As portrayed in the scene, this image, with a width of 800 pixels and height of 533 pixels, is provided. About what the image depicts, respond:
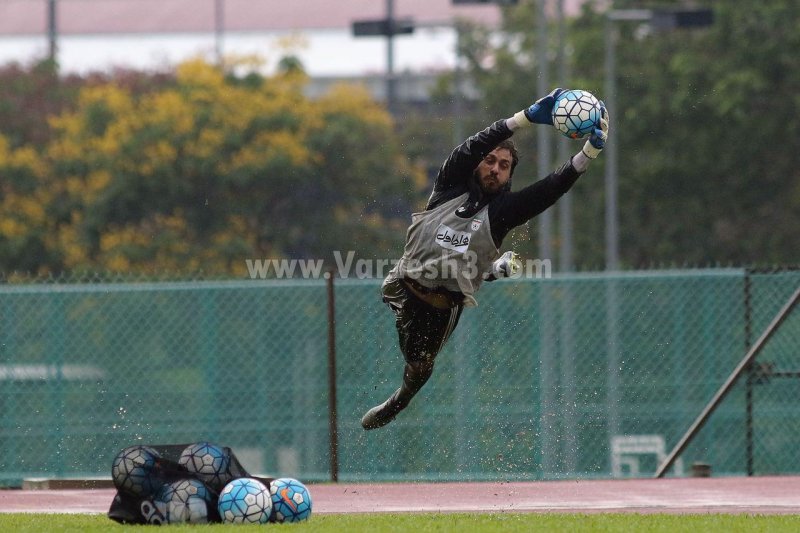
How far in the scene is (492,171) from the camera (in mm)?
9961

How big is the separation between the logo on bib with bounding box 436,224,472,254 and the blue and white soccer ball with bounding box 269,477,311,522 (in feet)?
6.36

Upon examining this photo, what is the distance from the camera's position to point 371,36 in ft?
69.1

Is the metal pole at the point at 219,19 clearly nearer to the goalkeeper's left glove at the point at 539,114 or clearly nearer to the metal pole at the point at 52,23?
the metal pole at the point at 52,23

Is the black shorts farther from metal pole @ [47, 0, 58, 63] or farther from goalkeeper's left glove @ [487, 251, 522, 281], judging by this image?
metal pole @ [47, 0, 58, 63]

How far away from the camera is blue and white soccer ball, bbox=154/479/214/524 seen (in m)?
9.78

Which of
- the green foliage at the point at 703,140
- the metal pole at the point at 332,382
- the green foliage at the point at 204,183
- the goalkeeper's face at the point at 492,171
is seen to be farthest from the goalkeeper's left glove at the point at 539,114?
the green foliage at the point at 703,140

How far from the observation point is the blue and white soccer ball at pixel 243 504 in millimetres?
9812

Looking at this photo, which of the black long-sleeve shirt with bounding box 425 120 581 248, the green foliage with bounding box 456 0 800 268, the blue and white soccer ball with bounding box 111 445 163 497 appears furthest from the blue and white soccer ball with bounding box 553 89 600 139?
the green foliage with bounding box 456 0 800 268

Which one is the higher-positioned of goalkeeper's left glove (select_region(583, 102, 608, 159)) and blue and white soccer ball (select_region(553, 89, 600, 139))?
blue and white soccer ball (select_region(553, 89, 600, 139))

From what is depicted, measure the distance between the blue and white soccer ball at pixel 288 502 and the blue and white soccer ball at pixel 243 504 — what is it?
0.08m

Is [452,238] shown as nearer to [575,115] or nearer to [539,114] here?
[539,114]

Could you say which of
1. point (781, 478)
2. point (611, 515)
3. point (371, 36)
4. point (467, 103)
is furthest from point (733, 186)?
point (611, 515)

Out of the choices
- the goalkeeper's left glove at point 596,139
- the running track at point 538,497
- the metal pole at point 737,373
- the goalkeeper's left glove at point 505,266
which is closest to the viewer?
the goalkeeper's left glove at point 596,139

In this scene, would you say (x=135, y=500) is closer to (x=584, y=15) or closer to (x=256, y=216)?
(x=256, y=216)
